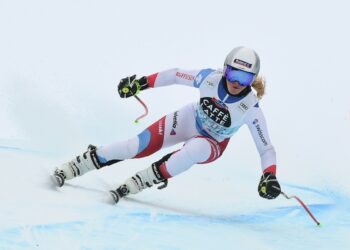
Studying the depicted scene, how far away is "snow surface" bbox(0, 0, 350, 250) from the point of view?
11.2 ft

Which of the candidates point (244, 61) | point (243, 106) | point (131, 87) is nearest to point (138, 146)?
point (131, 87)

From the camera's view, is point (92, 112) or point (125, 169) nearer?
point (125, 169)

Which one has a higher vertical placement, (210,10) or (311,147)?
(210,10)

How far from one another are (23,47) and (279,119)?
2.81m

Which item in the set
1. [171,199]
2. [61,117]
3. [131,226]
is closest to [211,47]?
[61,117]

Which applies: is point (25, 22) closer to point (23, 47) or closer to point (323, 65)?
point (23, 47)

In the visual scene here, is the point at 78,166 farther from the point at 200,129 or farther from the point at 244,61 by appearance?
the point at 244,61

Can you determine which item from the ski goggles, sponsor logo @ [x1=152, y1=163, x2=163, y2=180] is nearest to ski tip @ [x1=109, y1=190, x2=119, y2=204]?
sponsor logo @ [x1=152, y1=163, x2=163, y2=180]

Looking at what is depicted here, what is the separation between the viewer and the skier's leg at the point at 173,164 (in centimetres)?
384

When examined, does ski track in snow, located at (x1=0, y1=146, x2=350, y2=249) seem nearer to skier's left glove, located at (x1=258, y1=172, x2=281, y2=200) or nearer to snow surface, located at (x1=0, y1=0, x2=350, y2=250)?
snow surface, located at (x1=0, y1=0, x2=350, y2=250)

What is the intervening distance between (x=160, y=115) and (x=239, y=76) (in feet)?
8.54

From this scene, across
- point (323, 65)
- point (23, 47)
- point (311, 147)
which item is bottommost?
point (311, 147)

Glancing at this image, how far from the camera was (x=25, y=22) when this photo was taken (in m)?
7.29

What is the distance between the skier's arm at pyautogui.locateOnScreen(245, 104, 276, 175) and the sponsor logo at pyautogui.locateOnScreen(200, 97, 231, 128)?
4.9 inches
